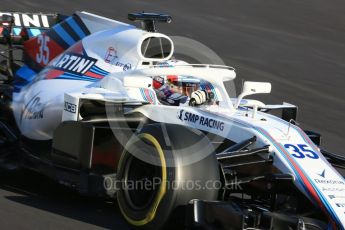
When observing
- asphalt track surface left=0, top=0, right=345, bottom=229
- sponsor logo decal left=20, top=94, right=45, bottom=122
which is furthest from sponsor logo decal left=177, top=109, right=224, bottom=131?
sponsor logo decal left=20, top=94, right=45, bottom=122

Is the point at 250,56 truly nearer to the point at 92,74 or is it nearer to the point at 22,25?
the point at 22,25

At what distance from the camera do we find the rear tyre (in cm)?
602

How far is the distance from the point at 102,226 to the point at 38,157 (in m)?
1.41

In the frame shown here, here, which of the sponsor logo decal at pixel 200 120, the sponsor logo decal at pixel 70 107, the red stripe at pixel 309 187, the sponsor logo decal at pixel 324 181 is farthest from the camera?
the sponsor logo decal at pixel 70 107

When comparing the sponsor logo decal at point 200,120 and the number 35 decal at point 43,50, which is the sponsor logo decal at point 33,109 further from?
the sponsor logo decal at point 200,120

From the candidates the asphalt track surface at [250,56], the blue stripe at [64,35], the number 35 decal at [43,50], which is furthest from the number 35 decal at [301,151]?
the number 35 decal at [43,50]

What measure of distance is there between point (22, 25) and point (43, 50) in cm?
94

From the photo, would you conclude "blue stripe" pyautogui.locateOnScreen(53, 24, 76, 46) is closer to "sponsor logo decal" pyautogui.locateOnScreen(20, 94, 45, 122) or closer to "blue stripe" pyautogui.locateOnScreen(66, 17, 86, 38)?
"blue stripe" pyautogui.locateOnScreen(66, 17, 86, 38)

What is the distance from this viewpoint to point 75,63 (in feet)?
26.8

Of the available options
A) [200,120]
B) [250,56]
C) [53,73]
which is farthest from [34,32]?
[250,56]

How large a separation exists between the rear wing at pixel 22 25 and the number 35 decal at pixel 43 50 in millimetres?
564

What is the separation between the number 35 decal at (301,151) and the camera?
6430 mm

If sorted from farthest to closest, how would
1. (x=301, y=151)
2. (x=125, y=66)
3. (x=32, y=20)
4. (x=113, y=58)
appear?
(x=32, y=20) < (x=113, y=58) < (x=125, y=66) < (x=301, y=151)

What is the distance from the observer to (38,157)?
25.8ft
